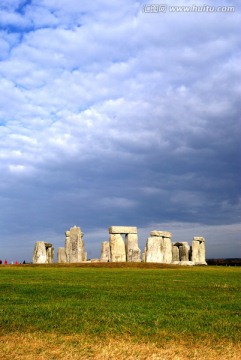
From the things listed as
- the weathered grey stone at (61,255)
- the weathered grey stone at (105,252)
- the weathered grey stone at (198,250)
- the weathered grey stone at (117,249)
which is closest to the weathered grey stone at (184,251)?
the weathered grey stone at (198,250)

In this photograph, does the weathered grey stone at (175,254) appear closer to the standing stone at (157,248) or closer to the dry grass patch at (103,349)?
the standing stone at (157,248)

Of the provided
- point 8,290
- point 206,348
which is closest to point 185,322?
point 206,348

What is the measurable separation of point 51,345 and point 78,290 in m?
6.69

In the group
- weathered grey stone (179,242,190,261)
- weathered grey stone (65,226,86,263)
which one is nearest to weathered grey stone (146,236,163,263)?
weathered grey stone (65,226,86,263)

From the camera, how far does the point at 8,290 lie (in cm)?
1288

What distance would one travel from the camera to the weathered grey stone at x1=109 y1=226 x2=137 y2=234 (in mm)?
33812

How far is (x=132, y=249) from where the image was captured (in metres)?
34.6

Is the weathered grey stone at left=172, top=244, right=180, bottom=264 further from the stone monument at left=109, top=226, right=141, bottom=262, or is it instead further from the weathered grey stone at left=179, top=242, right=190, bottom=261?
the stone monument at left=109, top=226, right=141, bottom=262

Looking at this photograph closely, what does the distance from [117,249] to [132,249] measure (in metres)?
1.53

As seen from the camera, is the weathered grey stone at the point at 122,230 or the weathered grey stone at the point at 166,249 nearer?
the weathered grey stone at the point at 122,230

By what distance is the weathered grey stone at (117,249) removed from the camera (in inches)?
1320

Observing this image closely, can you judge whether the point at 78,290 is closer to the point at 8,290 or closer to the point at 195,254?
the point at 8,290

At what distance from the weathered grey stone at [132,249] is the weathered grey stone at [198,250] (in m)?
9.65

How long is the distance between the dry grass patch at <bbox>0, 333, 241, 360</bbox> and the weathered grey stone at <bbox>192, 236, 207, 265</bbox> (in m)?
36.5
